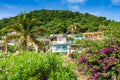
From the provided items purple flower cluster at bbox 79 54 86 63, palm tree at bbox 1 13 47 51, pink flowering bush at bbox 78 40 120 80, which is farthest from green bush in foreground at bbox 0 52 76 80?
palm tree at bbox 1 13 47 51

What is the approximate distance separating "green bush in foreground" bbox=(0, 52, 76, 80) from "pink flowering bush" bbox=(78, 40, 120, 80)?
431cm

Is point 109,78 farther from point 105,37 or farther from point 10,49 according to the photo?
point 10,49

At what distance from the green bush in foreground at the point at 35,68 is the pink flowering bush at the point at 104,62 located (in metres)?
4.31

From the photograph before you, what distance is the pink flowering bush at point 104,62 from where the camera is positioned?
51.8ft

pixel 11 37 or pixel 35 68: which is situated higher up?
pixel 11 37

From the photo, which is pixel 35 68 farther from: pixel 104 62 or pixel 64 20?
pixel 64 20

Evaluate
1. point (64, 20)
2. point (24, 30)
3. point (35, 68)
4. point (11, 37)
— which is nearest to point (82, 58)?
point (35, 68)

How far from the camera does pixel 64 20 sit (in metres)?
86.7

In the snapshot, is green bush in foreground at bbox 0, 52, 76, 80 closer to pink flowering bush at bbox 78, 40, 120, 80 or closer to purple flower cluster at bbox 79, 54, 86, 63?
pink flowering bush at bbox 78, 40, 120, 80

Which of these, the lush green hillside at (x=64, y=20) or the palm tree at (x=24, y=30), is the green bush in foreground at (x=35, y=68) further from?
the lush green hillside at (x=64, y=20)

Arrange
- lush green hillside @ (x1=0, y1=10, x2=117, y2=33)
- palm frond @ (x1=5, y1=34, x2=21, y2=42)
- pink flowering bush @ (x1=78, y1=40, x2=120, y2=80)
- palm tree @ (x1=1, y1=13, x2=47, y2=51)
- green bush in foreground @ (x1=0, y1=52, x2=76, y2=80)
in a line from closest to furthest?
green bush in foreground @ (x1=0, y1=52, x2=76, y2=80) → pink flowering bush @ (x1=78, y1=40, x2=120, y2=80) → palm frond @ (x1=5, y1=34, x2=21, y2=42) → palm tree @ (x1=1, y1=13, x2=47, y2=51) → lush green hillside @ (x1=0, y1=10, x2=117, y2=33)

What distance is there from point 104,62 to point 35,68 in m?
5.87

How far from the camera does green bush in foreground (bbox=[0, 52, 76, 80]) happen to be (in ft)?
36.8

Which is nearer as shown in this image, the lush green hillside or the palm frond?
the palm frond
